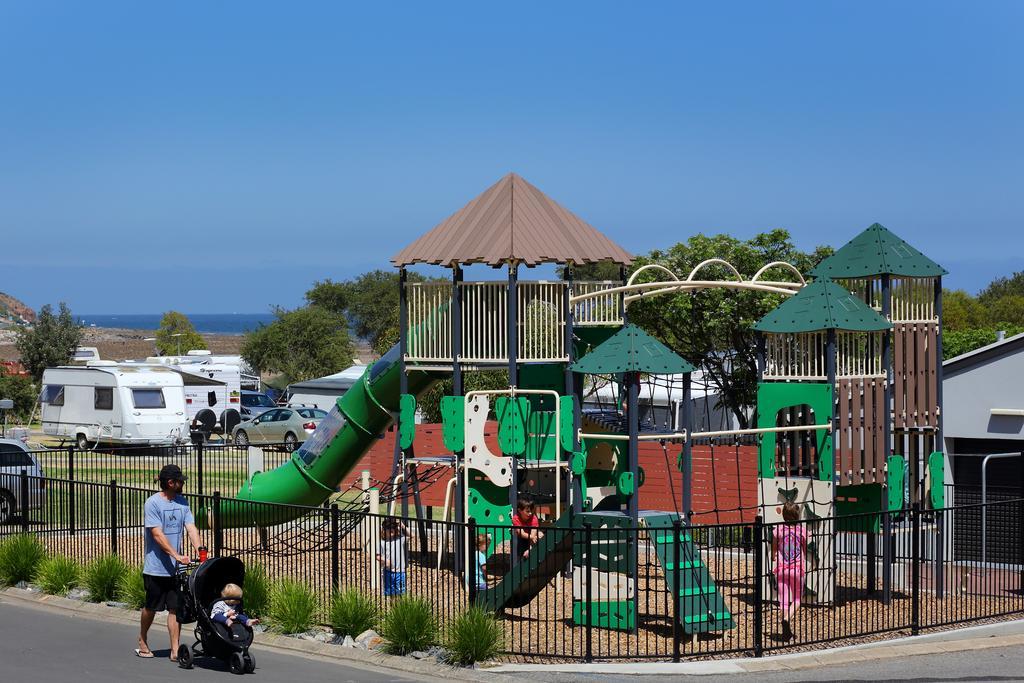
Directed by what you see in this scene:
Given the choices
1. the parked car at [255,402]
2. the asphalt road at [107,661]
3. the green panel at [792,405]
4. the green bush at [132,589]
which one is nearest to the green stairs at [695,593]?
the green panel at [792,405]

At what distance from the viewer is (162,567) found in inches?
466

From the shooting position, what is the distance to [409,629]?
12531 millimetres

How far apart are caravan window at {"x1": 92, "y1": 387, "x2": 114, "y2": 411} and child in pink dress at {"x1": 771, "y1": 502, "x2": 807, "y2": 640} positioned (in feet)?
97.9

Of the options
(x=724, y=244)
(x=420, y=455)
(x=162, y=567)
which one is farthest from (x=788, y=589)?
(x=724, y=244)

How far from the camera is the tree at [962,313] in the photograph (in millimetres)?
69500

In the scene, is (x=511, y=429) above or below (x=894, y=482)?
above

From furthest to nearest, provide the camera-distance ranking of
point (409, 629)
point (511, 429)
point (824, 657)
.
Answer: point (511, 429) < point (824, 657) < point (409, 629)

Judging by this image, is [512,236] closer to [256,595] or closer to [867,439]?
[867,439]

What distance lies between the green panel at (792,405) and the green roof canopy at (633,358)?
1233mm

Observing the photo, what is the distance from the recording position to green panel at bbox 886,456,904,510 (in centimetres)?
1575

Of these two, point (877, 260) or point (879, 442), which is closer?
point (879, 442)

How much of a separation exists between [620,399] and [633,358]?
4917 mm

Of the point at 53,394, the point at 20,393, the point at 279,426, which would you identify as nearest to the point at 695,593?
the point at 279,426

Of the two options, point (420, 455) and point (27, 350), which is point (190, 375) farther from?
point (420, 455)
